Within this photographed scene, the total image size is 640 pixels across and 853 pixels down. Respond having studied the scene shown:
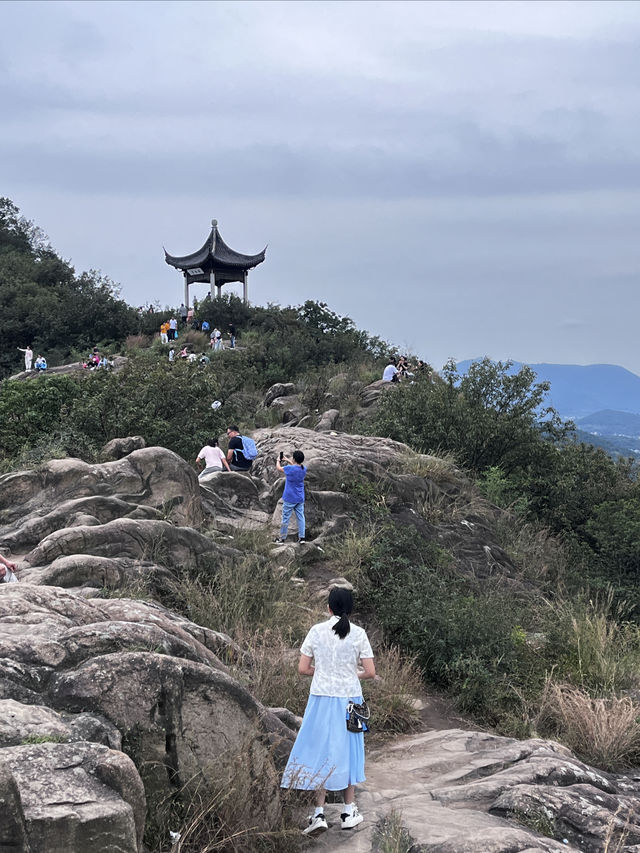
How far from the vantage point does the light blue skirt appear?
4965 millimetres

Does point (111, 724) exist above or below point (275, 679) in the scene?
above

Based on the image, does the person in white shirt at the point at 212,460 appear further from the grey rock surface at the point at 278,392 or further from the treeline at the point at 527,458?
the grey rock surface at the point at 278,392

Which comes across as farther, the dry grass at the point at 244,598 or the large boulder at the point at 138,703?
the dry grass at the point at 244,598

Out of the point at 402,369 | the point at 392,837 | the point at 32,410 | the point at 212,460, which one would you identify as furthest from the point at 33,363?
the point at 392,837

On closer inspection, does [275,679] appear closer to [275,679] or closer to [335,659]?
[275,679]

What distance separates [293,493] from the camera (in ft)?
37.6

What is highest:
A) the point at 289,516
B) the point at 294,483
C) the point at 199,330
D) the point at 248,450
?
the point at 199,330

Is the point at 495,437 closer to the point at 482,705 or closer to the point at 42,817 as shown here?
the point at 482,705

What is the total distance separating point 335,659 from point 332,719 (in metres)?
0.36

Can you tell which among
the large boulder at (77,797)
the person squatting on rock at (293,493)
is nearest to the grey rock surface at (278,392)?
the person squatting on rock at (293,493)

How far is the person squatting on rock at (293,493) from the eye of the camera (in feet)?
37.1

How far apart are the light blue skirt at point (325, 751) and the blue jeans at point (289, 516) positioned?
248 inches

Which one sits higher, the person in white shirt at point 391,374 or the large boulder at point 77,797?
the person in white shirt at point 391,374

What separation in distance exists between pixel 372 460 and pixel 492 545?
104 inches
